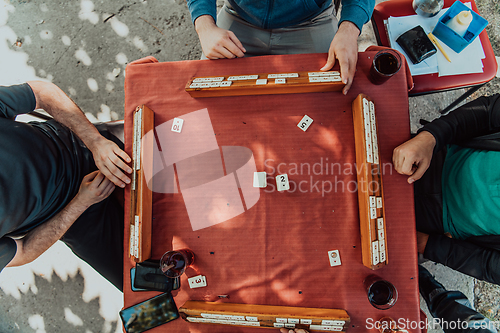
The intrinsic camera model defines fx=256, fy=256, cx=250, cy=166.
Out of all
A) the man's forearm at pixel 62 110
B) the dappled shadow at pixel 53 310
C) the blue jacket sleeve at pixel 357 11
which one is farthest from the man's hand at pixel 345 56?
the dappled shadow at pixel 53 310

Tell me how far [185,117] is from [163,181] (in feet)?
1.20

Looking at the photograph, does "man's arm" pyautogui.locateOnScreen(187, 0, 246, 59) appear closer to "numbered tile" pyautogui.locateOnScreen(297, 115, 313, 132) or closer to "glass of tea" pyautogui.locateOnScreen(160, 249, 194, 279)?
"numbered tile" pyautogui.locateOnScreen(297, 115, 313, 132)

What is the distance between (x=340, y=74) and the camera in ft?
4.15

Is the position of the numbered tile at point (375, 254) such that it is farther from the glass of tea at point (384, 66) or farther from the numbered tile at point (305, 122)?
the glass of tea at point (384, 66)

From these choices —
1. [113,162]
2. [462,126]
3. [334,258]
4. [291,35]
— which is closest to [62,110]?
[113,162]

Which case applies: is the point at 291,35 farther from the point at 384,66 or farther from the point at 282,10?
the point at 384,66

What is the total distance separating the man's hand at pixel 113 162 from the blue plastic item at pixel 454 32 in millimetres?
1995

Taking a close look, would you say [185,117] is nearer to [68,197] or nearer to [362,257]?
[68,197]

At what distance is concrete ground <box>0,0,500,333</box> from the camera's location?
2385 millimetres

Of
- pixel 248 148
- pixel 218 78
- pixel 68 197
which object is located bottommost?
pixel 68 197

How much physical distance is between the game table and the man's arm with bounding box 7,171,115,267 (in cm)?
25

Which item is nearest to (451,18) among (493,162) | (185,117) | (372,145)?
(493,162)

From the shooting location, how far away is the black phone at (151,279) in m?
1.32

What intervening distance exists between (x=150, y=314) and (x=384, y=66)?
176 cm
